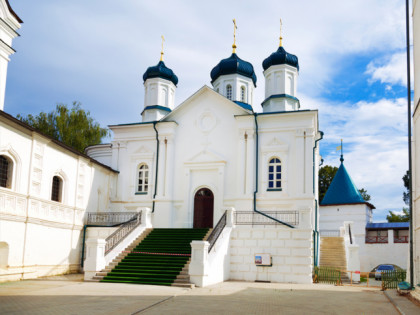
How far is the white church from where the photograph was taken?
53.0 ft

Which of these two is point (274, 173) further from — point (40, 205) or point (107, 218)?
point (40, 205)

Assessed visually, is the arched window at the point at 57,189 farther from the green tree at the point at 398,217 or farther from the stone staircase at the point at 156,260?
the green tree at the point at 398,217

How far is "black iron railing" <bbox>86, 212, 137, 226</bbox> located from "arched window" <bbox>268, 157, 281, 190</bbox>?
6537 mm

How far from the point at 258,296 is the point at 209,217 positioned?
9779 mm

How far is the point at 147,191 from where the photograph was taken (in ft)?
75.4

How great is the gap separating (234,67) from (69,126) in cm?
1555

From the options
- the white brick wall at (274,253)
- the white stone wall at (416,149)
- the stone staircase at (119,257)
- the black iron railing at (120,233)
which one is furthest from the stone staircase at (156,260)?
the white stone wall at (416,149)

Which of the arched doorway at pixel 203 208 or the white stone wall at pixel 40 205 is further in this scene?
the arched doorway at pixel 203 208

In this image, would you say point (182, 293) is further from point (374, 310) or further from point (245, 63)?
point (245, 63)

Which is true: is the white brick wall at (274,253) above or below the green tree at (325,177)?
below

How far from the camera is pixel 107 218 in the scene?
2181 cm

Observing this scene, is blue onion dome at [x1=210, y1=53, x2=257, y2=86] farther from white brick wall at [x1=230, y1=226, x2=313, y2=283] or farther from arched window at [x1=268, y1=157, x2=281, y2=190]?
white brick wall at [x1=230, y1=226, x2=313, y2=283]

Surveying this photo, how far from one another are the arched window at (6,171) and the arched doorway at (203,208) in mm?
8963

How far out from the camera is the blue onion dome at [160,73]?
85.8 ft
